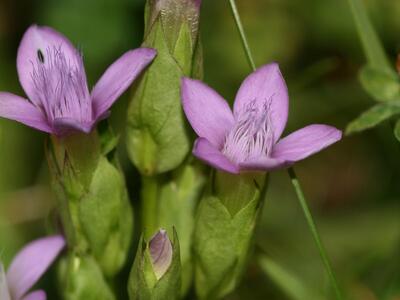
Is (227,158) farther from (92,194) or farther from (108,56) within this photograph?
(108,56)

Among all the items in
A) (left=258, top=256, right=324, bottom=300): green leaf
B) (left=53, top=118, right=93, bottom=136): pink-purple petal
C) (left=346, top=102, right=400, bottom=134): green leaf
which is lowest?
(left=258, top=256, right=324, bottom=300): green leaf

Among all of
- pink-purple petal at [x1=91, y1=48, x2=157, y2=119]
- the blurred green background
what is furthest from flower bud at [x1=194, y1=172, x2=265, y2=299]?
the blurred green background

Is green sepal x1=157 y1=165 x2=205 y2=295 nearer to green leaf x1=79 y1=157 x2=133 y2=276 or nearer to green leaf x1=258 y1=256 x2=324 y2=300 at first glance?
green leaf x1=79 y1=157 x2=133 y2=276

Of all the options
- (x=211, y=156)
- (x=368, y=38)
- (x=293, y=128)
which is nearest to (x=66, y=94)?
(x=211, y=156)

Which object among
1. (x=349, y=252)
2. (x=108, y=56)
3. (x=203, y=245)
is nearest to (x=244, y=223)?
(x=203, y=245)

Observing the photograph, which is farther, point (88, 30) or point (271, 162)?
point (88, 30)
